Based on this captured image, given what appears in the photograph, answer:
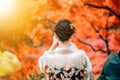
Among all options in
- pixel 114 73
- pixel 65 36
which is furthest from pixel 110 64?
pixel 65 36

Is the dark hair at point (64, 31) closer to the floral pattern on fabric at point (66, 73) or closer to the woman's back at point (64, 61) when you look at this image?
the woman's back at point (64, 61)

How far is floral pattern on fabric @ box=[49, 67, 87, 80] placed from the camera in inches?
82.8

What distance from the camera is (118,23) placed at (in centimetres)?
344

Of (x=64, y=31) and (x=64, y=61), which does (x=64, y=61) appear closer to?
(x=64, y=61)

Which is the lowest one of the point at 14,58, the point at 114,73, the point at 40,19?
the point at 114,73

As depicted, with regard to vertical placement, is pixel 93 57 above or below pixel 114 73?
above

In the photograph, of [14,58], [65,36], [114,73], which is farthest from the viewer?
[14,58]

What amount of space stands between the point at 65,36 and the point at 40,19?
1430 mm

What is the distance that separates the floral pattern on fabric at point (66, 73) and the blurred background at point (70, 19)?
4.23 ft

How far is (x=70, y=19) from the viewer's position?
3.42 m

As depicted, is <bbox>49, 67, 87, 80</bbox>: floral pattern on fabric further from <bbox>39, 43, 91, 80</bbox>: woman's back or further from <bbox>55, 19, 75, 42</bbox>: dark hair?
<bbox>55, 19, 75, 42</bbox>: dark hair

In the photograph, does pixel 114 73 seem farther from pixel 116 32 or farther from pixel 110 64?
pixel 116 32

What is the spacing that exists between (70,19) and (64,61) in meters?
1.38

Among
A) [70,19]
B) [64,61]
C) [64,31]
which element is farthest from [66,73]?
[70,19]
